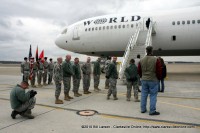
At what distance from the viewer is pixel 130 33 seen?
668 inches

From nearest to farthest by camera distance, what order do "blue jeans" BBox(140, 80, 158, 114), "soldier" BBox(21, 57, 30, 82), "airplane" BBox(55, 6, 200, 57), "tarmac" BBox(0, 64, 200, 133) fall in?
"tarmac" BBox(0, 64, 200, 133) < "blue jeans" BBox(140, 80, 158, 114) < "soldier" BBox(21, 57, 30, 82) < "airplane" BBox(55, 6, 200, 57)

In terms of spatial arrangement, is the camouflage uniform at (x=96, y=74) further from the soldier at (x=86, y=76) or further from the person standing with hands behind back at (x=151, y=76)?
the person standing with hands behind back at (x=151, y=76)

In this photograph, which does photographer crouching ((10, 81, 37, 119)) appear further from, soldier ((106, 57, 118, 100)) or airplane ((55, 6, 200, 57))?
airplane ((55, 6, 200, 57))

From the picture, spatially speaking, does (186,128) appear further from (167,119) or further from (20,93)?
(20,93)

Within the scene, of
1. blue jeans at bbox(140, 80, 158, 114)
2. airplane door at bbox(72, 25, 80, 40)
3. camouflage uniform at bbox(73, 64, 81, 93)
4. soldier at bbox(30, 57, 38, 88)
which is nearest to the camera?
blue jeans at bbox(140, 80, 158, 114)

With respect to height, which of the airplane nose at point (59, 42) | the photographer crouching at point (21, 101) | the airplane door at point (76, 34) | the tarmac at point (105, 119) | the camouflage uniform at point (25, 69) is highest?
the airplane door at point (76, 34)

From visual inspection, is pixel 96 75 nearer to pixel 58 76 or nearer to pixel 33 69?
pixel 58 76

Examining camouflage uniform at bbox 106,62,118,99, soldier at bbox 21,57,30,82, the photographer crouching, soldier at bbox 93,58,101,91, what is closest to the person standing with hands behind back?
camouflage uniform at bbox 106,62,118,99

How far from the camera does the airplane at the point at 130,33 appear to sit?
15.8 metres

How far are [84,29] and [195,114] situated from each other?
15.1 meters

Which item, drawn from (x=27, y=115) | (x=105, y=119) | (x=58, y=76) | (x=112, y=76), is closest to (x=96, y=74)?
(x=112, y=76)

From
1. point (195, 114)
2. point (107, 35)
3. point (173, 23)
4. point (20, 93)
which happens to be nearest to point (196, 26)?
point (173, 23)

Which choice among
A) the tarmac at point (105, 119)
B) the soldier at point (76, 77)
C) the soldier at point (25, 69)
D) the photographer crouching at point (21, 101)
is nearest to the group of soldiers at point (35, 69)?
the soldier at point (25, 69)

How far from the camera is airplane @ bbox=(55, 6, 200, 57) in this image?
15.8 meters
